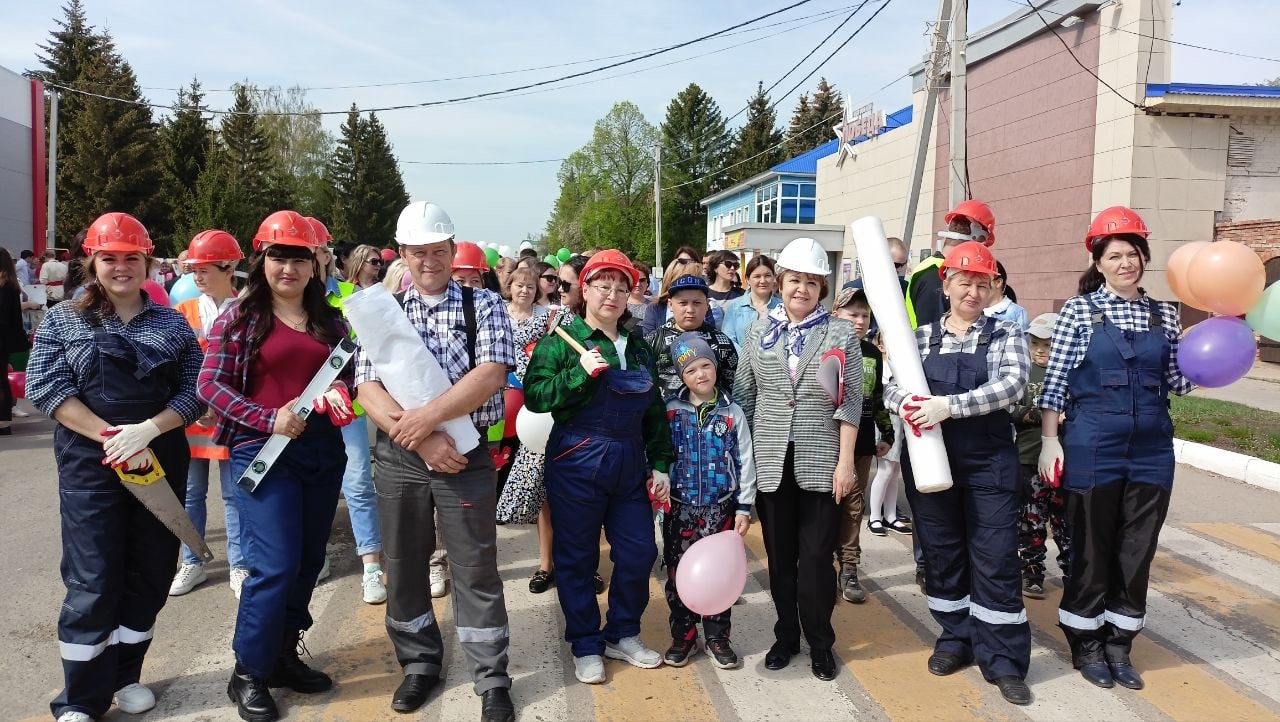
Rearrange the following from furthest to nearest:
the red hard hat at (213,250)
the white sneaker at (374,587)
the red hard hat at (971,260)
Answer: the white sneaker at (374,587)
the red hard hat at (213,250)
the red hard hat at (971,260)

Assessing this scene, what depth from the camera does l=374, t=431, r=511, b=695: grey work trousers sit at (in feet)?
11.4

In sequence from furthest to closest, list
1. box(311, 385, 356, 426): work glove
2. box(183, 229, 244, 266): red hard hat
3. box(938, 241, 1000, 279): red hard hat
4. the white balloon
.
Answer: box(183, 229, 244, 266): red hard hat < the white balloon < box(938, 241, 1000, 279): red hard hat < box(311, 385, 356, 426): work glove

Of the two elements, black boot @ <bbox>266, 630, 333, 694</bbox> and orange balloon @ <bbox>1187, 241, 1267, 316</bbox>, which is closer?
black boot @ <bbox>266, 630, 333, 694</bbox>

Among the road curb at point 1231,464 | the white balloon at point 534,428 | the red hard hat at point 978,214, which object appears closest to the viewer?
the white balloon at point 534,428

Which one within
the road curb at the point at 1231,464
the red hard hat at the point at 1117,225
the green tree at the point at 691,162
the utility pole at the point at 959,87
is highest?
the green tree at the point at 691,162

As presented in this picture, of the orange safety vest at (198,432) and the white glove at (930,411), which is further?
the orange safety vest at (198,432)

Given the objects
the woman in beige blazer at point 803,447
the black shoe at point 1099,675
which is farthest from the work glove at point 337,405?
the black shoe at point 1099,675

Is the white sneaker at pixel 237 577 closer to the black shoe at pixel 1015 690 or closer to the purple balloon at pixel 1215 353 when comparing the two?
the black shoe at pixel 1015 690

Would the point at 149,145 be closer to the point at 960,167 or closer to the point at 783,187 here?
the point at 783,187

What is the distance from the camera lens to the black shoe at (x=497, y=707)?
3.40 metres

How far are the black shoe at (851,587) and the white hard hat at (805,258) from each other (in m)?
1.98

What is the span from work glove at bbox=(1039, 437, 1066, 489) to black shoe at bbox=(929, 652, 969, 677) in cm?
97

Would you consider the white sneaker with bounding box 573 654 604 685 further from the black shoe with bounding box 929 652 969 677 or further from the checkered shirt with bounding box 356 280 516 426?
the black shoe with bounding box 929 652 969 677

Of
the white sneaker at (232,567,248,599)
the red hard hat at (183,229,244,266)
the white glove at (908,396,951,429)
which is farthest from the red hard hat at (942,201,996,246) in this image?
the white sneaker at (232,567,248,599)
